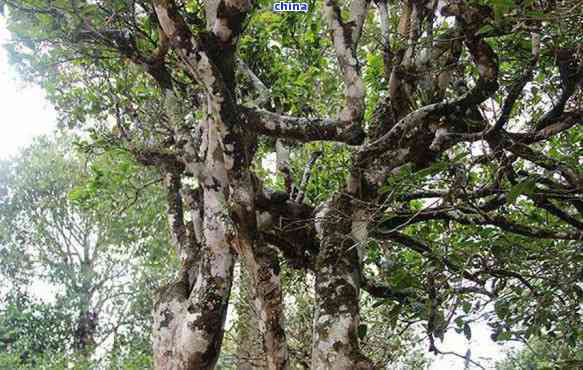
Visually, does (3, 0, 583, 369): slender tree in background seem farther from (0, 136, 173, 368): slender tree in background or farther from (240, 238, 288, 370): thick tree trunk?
(0, 136, 173, 368): slender tree in background

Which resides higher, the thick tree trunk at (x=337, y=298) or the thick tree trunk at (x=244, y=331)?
the thick tree trunk at (x=244, y=331)

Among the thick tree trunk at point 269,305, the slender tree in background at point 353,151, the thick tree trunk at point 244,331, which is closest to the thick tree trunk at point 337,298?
the slender tree in background at point 353,151

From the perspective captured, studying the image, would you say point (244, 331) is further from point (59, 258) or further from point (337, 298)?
point (59, 258)

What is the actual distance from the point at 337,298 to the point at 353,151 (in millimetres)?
891

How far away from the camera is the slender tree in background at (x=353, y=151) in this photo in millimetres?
2250

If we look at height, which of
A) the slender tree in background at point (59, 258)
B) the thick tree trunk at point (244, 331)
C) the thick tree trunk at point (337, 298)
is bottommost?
the thick tree trunk at point (337, 298)

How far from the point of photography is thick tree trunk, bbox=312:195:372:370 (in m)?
2.40

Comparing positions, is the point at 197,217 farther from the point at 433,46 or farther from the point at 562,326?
the point at 562,326

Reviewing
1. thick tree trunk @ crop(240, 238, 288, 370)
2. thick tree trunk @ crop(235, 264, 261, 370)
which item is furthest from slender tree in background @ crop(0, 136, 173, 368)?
thick tree trunk @ crop(240, 238, 288, 370)

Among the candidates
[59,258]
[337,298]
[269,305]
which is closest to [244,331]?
[269,305]

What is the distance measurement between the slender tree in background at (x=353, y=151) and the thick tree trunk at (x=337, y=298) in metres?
0.01

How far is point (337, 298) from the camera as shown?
8.59 feet

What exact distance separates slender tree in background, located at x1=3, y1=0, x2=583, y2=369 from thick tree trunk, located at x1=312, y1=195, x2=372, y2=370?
1 cm

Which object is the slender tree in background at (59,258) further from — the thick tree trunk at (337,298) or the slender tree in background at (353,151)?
the thick tree trunk at (337,298)
